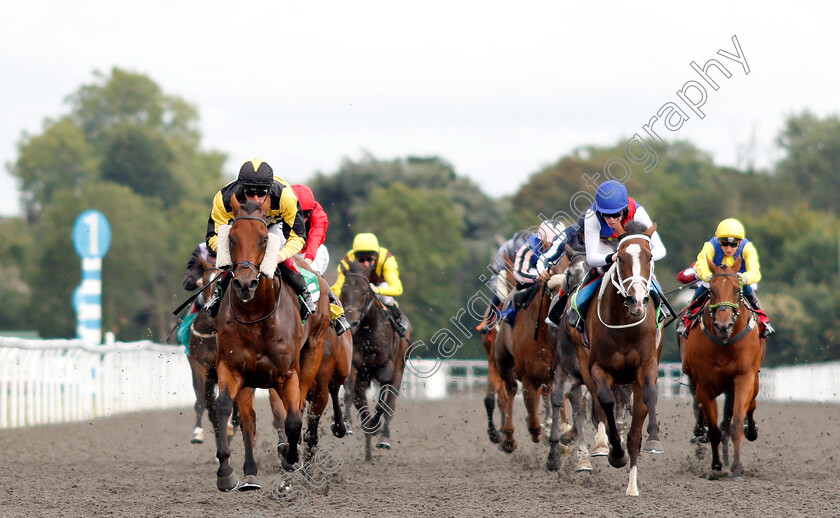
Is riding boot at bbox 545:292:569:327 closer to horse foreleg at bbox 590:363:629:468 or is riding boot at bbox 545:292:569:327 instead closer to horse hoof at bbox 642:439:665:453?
horse foreleg at bbox 590:363:629:468

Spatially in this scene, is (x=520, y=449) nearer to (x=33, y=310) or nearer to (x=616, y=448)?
(x=616, y=448)

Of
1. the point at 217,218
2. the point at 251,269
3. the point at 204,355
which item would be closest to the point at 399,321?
the point at 204,355

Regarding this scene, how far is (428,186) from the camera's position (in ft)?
171

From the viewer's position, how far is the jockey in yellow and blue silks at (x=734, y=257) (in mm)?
10484

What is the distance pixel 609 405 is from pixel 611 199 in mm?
1609

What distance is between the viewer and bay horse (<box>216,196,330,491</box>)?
7.55 m

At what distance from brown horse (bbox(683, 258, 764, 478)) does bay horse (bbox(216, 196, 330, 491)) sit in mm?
3663

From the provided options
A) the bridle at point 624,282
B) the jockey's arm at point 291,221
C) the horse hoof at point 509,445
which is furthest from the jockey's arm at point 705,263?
the jockey's arm at point 291,221

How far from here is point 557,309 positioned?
404 inches

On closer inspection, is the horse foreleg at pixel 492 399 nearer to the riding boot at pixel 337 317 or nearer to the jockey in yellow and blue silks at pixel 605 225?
the riding boot at pixel 337 317

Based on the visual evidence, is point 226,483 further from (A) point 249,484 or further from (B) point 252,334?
(B) point 252,334

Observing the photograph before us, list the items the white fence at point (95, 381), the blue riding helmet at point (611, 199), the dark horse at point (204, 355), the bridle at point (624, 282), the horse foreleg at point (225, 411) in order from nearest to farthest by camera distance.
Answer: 1. the horse foreleg at point (225, 411)
2. the bridle at point (624, 282)
3. the blue riding helmet at point (611, 199)
4. the dark horse at point (204, 355)
5. the white fence at point (95, 381)

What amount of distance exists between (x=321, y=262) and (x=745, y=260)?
3875 mm

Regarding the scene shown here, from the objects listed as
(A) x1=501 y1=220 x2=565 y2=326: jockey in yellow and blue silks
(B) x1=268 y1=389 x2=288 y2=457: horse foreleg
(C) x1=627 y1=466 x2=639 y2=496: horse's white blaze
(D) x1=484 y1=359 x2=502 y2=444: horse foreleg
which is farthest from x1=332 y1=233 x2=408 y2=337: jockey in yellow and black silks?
(C) x1=627 y1=466 x2=639 y2=496: horse's white blaze
